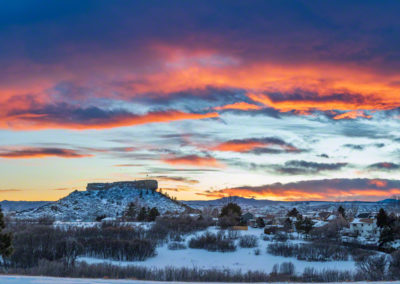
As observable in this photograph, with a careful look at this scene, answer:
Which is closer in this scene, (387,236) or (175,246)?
(175,246)

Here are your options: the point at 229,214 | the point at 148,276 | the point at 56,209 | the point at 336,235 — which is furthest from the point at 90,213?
the point at 148,276

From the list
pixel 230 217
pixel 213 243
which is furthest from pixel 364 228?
pixel 213 243

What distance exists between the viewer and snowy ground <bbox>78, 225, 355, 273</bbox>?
36597mm

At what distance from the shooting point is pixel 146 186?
438ft

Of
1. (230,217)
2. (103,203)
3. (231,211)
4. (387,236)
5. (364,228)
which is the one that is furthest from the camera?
(103,203)

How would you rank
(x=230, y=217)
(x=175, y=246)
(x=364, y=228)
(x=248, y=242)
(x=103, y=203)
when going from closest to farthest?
1. (x=175, y=246)
2. (x=248, y=242)
3. (x=230, y=217)
4. (x=364, y=228)
5. (x=103, y=203)

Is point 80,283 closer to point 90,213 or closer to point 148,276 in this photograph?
point 148,276

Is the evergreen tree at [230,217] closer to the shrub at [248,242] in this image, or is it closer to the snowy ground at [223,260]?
the shrub at [248,242]

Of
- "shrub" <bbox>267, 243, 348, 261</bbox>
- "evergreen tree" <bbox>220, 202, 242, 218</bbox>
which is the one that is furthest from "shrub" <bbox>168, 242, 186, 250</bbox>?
"evergreen tree" <bbox>220, 202, 242, 218</bbox>

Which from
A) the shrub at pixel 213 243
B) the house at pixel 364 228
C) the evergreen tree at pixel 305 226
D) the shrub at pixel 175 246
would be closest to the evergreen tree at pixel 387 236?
the evergreen tree at pixel 305 226

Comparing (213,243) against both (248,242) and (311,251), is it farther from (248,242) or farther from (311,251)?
(311,251)

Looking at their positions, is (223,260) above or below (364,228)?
below

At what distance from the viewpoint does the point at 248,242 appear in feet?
153

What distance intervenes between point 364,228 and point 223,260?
34.2 meters
